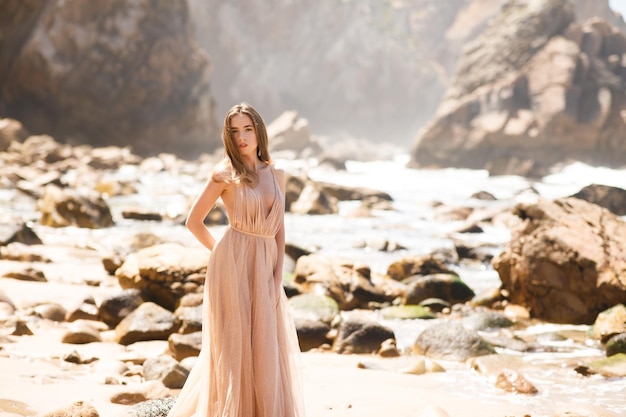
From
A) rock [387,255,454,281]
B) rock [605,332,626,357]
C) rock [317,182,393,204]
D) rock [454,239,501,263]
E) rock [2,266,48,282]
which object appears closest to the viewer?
rock [605,332,626,357]

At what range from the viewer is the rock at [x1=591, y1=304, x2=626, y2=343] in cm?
649

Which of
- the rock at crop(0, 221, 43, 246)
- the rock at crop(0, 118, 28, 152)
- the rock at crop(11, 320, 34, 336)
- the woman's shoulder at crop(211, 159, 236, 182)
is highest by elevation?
the rock at crop(0, 118, 28, 152)

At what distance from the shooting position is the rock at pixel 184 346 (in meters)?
5.55

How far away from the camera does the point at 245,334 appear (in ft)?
10.4

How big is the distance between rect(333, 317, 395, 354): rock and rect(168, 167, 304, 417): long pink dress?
9.80 ft

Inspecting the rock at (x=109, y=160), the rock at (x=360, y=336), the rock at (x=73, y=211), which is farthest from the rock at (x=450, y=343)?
the rock at (x=109, y=160)

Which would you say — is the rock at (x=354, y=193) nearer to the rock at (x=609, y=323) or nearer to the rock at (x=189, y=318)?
the rock at (x=609, y=323)

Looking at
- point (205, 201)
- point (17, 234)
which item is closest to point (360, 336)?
point (205, 201)

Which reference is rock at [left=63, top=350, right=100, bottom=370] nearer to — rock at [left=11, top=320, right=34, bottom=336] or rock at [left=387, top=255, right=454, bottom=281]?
rock at [left=11, top=320, right=34, bottom=336]

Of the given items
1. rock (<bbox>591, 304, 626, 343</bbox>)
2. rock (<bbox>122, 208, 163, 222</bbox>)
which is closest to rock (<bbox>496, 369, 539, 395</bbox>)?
rock (<bbox>591, 304, 626, 343</bbox>)

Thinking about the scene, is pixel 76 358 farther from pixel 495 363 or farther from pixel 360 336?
pixel 495 363

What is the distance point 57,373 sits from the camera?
4785 mm

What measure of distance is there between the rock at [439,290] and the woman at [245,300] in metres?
5.47

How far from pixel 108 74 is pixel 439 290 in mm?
35110
